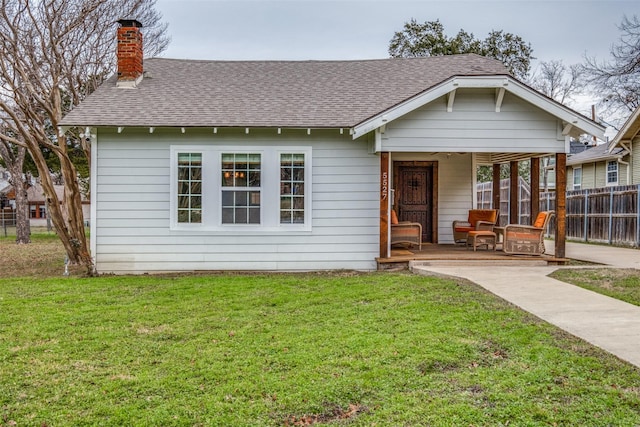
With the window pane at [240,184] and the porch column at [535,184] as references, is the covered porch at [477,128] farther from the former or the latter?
the window pane at [240,184]

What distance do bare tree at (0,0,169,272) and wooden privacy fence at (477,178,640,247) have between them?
1145cm

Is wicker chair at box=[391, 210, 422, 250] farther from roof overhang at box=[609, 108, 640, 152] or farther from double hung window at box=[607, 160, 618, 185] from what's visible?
double hung window at box=[607, 160, 618, 185]

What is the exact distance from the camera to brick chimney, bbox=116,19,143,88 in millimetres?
10945

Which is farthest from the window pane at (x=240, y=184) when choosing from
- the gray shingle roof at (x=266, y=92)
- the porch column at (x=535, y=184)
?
the porch column at (x=535, y=184)

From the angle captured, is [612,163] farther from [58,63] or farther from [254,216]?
[58,63]

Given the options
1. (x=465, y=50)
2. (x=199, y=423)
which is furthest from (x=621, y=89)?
(x=199, y=423)

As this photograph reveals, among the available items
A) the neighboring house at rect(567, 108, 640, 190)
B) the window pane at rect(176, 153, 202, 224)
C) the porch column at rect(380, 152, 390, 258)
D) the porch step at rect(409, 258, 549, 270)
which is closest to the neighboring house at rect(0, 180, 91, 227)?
the window pane at rect(176, 153, 202, 224)

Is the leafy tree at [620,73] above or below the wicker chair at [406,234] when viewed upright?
above

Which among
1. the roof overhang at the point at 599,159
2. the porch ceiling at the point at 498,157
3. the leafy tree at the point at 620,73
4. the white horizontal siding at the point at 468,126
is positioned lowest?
the porch ceiling at the point at 498,157

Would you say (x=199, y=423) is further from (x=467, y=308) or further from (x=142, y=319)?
(x=467, y=308)

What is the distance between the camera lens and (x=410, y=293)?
7.36 meters

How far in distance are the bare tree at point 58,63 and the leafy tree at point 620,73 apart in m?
18.8

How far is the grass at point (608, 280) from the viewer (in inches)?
289

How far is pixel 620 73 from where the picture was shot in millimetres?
23109
